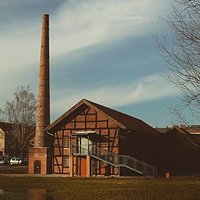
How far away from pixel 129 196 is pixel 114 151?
2119cm

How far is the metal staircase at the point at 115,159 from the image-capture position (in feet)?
128

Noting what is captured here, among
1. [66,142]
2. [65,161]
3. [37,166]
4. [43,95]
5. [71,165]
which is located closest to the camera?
[71,165]

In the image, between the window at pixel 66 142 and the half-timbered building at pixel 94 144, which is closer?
the half-timbered building at pixel 94 144

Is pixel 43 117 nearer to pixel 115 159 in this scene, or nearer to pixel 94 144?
pixel 94 144

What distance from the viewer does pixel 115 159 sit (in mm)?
39438

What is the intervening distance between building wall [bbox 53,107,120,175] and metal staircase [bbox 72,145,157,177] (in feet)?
2.87

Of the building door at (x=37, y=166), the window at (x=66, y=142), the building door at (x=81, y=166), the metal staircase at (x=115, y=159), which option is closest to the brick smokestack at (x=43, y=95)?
the building door at (x=37, y=166)

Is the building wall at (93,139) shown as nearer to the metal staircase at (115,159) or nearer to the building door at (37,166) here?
the metal staircase at (115,159)

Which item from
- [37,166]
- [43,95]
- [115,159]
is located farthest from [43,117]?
[115,159]

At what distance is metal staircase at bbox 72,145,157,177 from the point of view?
39031mm

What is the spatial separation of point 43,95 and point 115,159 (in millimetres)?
13764

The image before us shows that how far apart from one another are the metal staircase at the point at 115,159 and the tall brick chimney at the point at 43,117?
241 inches

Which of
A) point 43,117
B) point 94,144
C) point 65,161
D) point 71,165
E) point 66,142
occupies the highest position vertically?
point 43,117

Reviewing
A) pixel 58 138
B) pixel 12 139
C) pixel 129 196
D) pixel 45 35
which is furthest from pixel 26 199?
pixel 12 139
